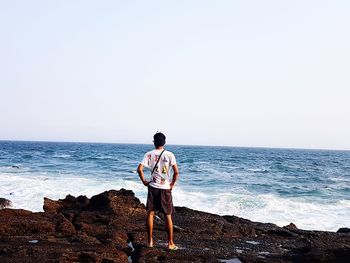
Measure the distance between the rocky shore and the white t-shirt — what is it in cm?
104

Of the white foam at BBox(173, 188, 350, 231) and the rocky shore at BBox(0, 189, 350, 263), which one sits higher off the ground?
the rocky shore at BBox(0, 189, 350, 263)

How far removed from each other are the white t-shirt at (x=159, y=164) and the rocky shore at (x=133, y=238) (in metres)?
1.04

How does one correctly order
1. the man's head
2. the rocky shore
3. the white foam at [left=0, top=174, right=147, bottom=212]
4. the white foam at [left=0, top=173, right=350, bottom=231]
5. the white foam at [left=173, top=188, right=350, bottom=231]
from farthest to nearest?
the white foam at [left=0, top=174, right=147, bottom=212], the white foam at [left=0, top=173, right=350, bottom=231], the white foam at [left=173, top=188, right=350, bottom=231], the man's head, the rocky shore

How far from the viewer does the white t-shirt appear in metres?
6.65

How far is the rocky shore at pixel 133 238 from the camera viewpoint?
6.14 metres

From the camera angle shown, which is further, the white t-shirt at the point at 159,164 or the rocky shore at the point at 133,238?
the white t-shirt at the point at 159,164

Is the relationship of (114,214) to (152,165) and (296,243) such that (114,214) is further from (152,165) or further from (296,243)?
(296,243)

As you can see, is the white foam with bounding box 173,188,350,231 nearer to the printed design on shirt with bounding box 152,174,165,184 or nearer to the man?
the man

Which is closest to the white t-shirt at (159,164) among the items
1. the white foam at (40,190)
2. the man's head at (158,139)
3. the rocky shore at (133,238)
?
the man's head at (158,139)

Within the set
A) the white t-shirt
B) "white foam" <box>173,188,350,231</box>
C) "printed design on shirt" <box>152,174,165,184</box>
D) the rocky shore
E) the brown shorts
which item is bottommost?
"white foam" <box>173,188,350,231</box>

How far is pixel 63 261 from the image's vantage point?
5688 millimetres

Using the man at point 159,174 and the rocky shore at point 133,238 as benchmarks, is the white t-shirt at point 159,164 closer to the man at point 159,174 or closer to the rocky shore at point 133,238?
the man at point 159,174

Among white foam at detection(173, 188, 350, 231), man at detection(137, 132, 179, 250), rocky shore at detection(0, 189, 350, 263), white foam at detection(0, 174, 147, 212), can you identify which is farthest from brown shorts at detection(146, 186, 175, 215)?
white foam at detection(0, 174, 147, 212)

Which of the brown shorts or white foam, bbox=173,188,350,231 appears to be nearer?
the brown shorts
